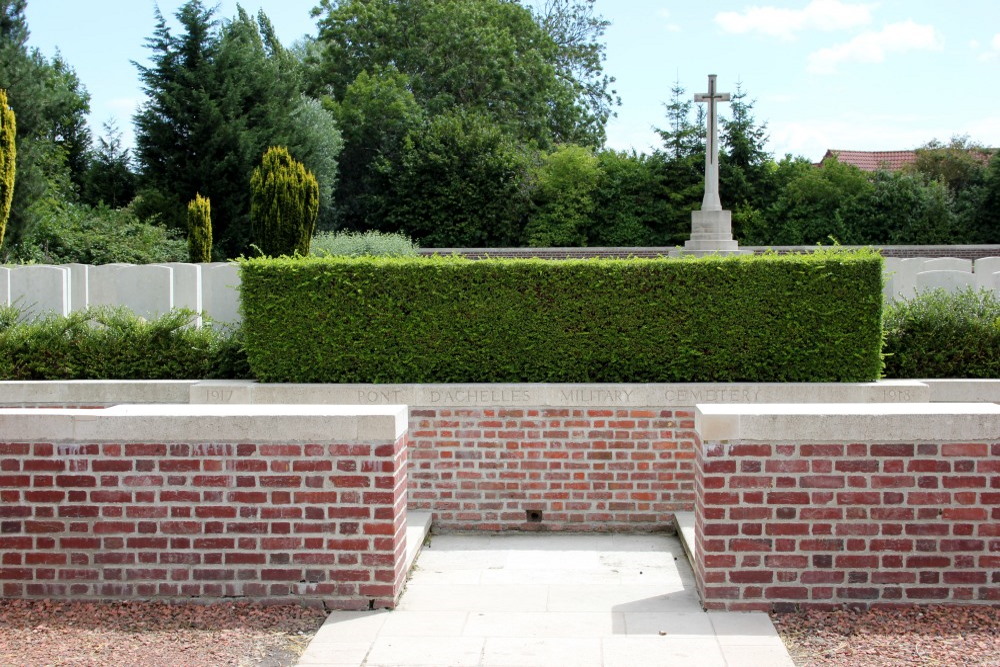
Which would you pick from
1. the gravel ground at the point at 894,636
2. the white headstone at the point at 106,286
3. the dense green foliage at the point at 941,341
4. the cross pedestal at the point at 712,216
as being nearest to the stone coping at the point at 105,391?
the white headstone at the point at 106,286

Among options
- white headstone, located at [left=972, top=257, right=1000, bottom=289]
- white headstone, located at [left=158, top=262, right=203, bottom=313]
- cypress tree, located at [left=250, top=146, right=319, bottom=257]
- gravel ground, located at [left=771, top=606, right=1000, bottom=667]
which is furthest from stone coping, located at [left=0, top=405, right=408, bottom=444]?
cypress tree, located at [left=250, top=146, right=319, bottom=257]

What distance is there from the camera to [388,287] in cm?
777

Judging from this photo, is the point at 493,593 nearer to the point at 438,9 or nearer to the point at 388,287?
the point at 388,287

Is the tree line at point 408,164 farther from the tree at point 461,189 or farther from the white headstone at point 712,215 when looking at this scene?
the white headstone at point 712,215

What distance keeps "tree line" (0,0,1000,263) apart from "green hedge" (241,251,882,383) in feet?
52.9

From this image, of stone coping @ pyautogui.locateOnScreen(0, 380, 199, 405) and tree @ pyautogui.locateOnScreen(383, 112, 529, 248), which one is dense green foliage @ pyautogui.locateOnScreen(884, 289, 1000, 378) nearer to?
stone coping @ pyautogui.locateOnScreen(0, 380, 199, 405)

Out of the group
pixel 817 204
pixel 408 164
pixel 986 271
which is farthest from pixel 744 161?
pixel 986 271

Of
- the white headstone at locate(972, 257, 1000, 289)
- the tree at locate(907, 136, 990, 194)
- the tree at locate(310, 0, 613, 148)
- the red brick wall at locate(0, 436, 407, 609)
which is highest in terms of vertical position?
the tree at locate(310, 0, 613, 148)

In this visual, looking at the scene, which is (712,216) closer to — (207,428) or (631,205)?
(631,205)

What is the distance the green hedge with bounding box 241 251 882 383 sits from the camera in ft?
25.2

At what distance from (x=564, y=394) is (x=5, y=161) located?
38.1 feet

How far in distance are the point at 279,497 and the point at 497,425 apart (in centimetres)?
277

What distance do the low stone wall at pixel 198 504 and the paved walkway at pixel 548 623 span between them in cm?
42

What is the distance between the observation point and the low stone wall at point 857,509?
474 centimetres
